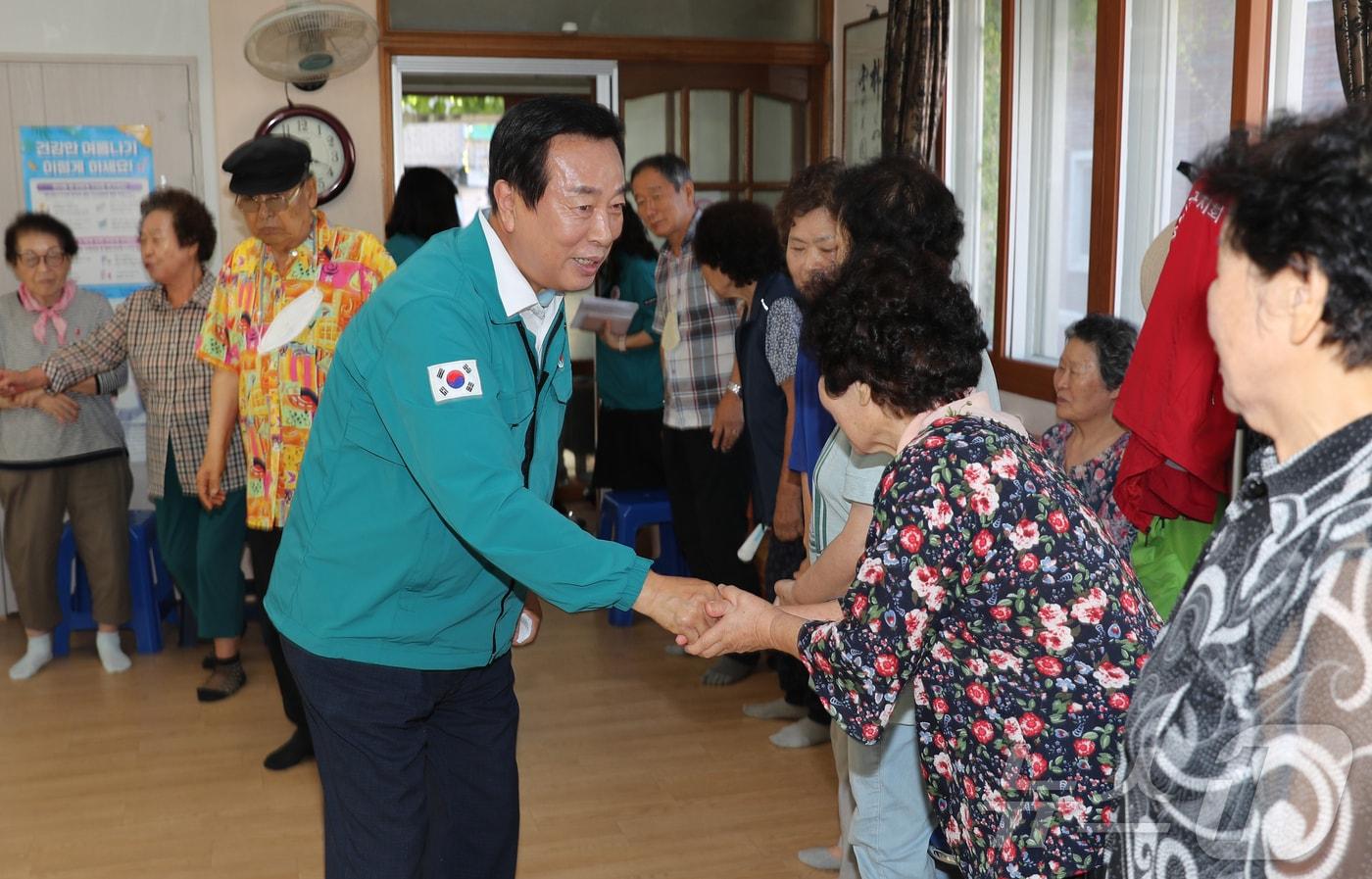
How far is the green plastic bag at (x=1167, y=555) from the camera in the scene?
2.65m

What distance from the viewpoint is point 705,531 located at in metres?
4.41

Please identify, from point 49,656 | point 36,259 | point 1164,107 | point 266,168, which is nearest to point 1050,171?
point 1164,107

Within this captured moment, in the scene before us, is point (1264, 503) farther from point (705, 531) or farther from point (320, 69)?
point (320, 69)

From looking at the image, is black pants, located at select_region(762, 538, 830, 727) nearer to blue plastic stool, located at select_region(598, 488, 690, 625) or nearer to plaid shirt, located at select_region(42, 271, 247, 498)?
blue plastic stool, located at select_region(598, 488, 690, 625)

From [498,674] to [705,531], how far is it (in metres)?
2.35

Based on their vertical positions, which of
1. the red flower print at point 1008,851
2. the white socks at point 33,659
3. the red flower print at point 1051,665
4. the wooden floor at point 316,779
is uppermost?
the red flower print at point 1051,665

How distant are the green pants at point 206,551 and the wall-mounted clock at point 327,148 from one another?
170 cm

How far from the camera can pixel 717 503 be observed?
14.4ft

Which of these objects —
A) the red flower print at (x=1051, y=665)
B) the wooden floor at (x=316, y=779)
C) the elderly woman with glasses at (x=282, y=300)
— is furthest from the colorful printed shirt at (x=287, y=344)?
the red flower print at (x=1051, y=665)

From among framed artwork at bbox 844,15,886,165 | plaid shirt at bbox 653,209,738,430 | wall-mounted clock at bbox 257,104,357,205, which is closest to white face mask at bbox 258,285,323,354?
plaid shirt at bbox 653,209,738,430

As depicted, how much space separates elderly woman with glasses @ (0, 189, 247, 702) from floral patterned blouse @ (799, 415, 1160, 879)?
10.5 ft

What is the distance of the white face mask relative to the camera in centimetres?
312

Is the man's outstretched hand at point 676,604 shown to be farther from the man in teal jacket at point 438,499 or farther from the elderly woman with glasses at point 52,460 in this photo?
the elderly woman with glasses at point 52,460

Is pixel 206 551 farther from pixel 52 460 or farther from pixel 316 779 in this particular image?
pixel 316 779
